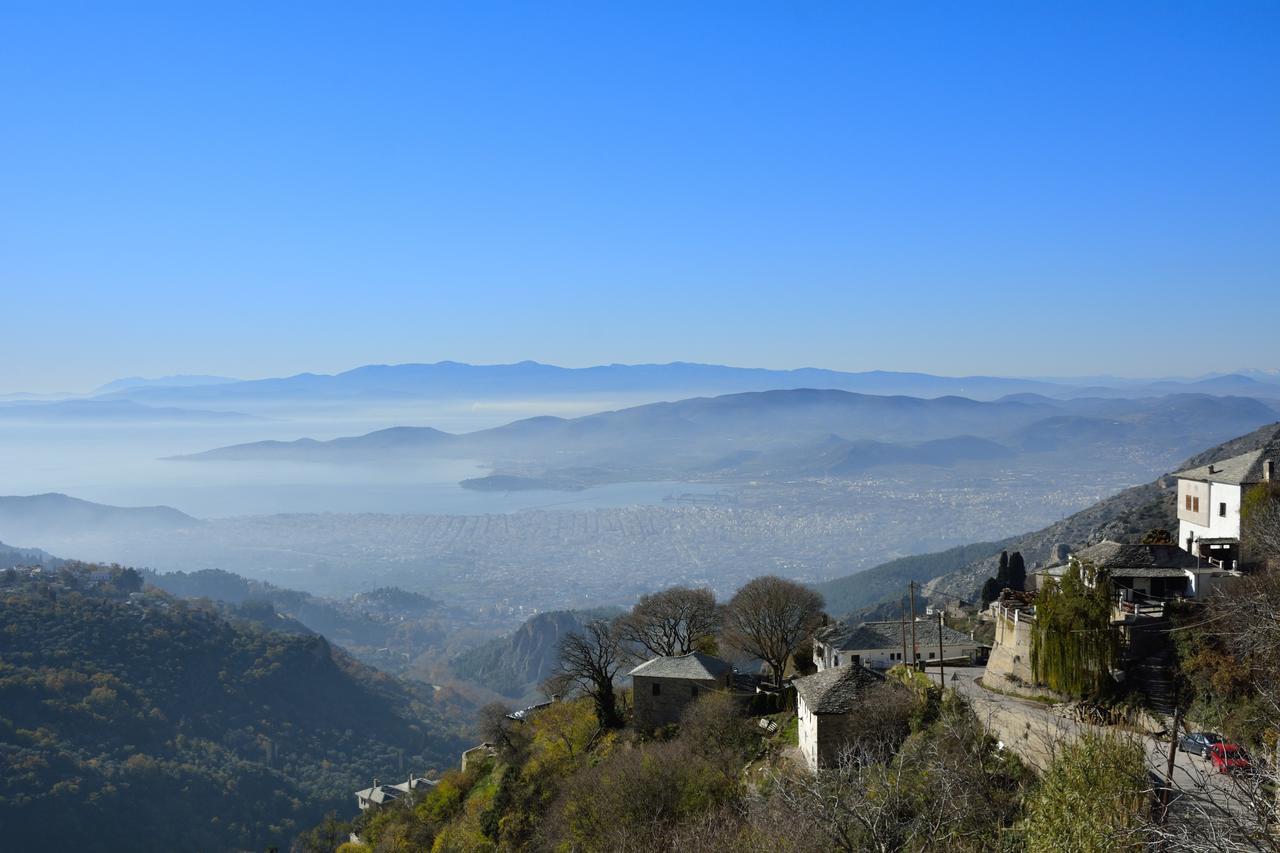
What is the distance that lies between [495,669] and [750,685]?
118159 millimetres

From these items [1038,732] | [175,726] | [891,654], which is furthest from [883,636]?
[175,726]

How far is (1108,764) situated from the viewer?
472 inches

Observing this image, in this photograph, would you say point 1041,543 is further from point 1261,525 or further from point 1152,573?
point 1152,573

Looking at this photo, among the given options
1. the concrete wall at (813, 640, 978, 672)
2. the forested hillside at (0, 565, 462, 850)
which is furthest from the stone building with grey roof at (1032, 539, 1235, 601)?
the forested hillside at (0, 565, 462, 850)

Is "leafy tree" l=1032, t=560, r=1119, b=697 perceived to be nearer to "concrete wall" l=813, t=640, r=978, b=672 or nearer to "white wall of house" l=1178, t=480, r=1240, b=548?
"concrete wall" l=813, t=640, r=978, b=672

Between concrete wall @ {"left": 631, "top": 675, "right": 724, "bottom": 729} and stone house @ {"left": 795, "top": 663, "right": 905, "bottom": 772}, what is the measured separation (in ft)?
17.5

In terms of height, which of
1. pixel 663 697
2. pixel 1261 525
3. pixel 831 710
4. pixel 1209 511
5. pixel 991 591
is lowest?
pixel 663 697

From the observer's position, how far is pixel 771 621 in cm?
3612

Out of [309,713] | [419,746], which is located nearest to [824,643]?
[419,746]

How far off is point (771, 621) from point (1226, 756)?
23.1 m

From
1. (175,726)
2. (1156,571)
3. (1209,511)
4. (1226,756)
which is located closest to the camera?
(1226,756)

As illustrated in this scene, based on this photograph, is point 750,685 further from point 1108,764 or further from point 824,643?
point 1108,764

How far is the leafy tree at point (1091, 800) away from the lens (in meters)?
11.4

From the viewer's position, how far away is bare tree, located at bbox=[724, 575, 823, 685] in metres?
35.6
